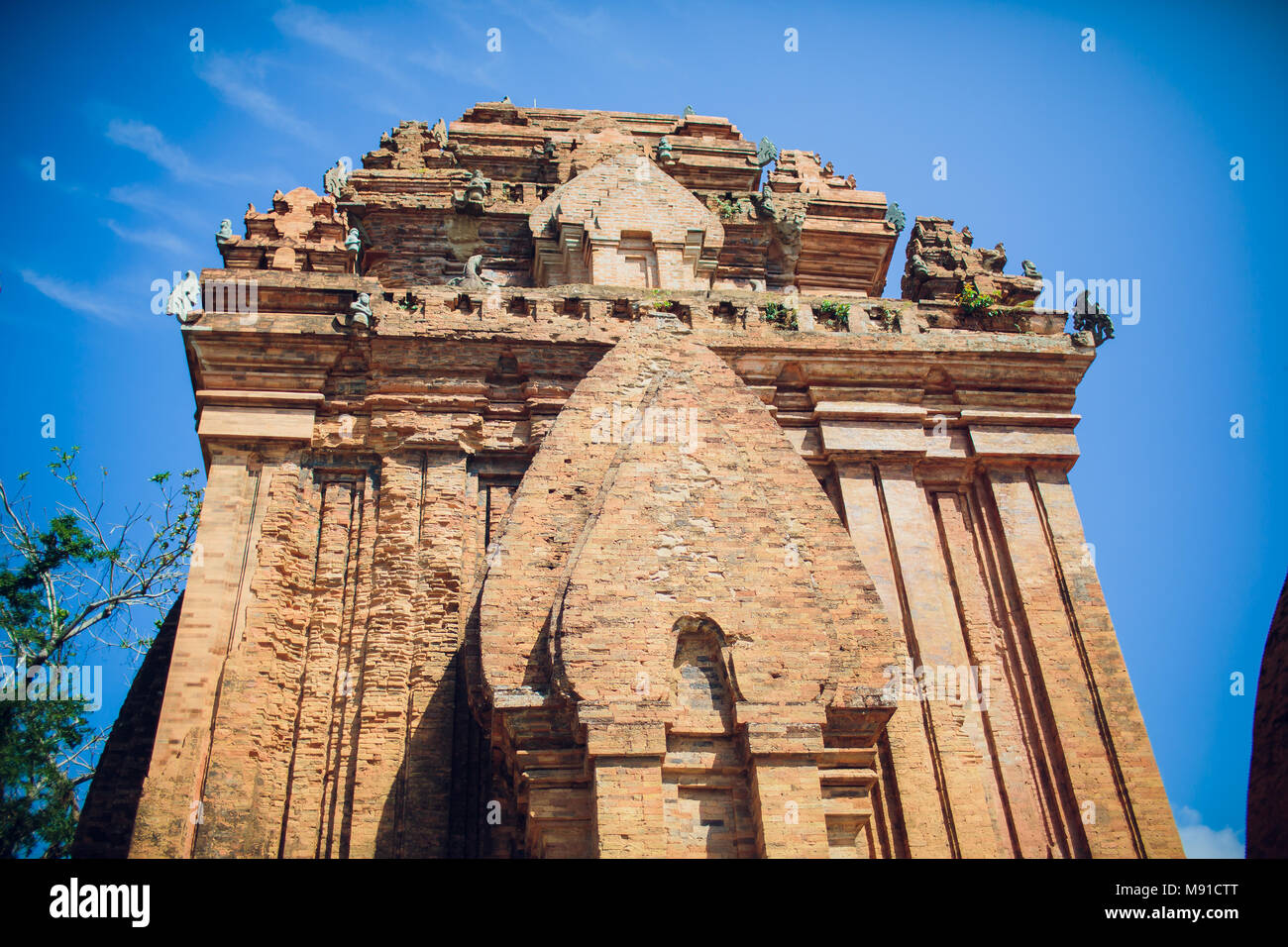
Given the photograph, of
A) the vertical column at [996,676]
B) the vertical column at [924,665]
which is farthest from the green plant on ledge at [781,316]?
the vertical column at [996,676]

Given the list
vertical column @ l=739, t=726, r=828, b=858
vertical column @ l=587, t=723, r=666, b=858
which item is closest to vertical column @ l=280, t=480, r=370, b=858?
vertical column @ l=587, t=723, r=666, b=858

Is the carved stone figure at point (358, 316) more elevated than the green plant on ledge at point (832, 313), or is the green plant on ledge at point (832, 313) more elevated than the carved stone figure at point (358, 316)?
the green plant on ledge at point (832, 313)

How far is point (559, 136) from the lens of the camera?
71.4ft

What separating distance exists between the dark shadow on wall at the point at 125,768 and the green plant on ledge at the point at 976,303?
11726mm

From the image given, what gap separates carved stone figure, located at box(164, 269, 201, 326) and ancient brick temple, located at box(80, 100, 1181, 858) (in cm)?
8

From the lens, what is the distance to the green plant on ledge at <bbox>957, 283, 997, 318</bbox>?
17109 millimetres

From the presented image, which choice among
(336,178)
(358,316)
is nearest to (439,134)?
(336,178)

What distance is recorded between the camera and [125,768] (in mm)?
12812

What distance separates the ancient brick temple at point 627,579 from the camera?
10758 mm

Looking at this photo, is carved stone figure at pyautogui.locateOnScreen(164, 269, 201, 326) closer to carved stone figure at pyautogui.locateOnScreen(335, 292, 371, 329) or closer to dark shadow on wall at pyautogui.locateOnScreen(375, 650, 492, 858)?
carved stone figure at pyautogui.locateOnScreen(335, 292, 371, 329)

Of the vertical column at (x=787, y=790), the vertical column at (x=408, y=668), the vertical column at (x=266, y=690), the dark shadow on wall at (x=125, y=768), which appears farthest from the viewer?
the dark shadow on wall at (x=125, y=768)

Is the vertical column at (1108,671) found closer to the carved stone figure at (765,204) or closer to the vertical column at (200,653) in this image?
the carved stone figure at (765,204)

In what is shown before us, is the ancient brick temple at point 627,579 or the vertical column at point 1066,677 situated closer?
the ancient brick temple at point 627,579

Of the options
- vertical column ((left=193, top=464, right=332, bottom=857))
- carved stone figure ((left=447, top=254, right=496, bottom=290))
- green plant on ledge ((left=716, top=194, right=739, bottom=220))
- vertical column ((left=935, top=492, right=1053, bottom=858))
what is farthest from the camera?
green plant on ledge ((left=716, top=194, right=739, bottom=220))
